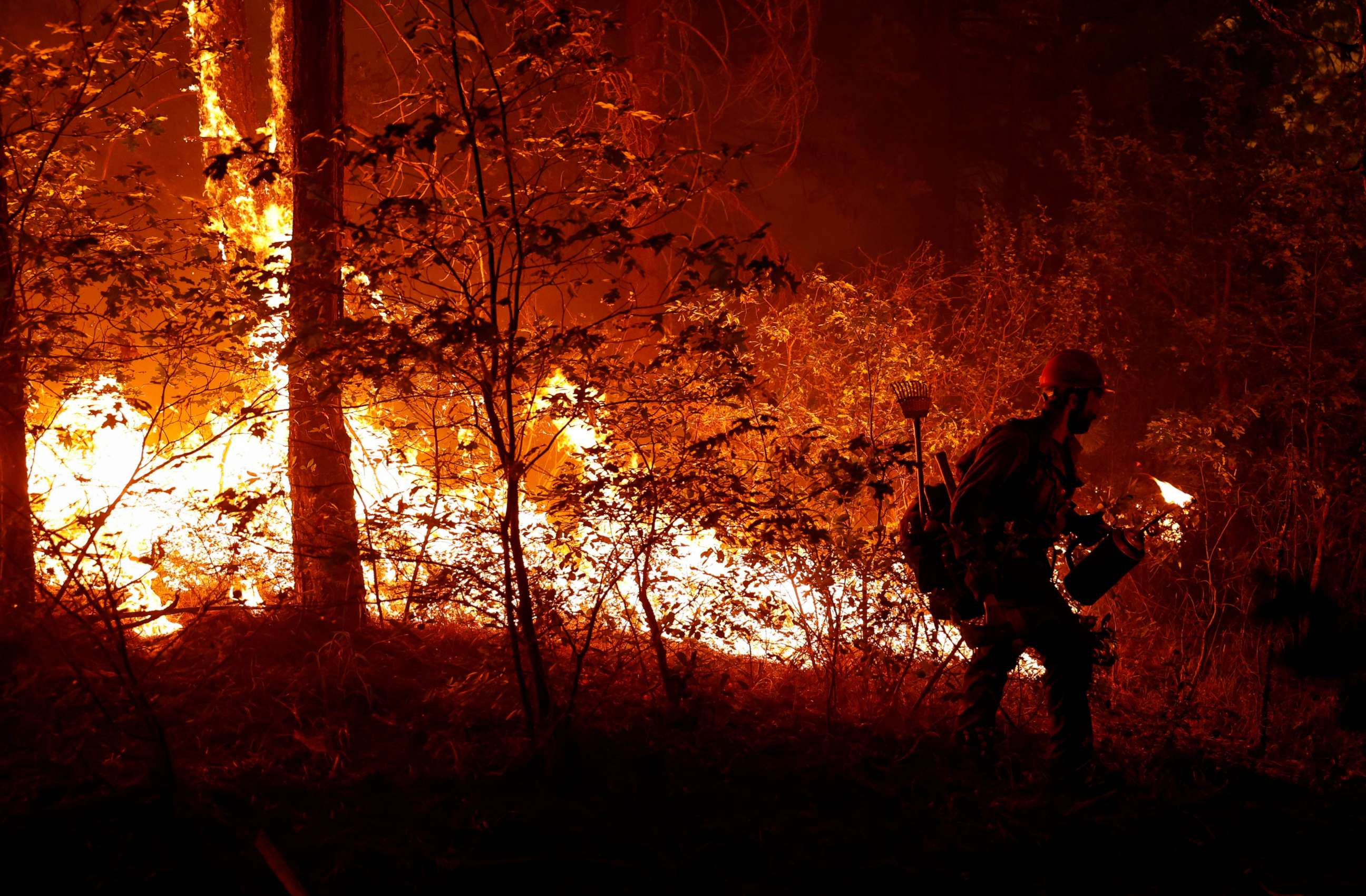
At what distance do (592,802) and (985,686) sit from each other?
1.80m

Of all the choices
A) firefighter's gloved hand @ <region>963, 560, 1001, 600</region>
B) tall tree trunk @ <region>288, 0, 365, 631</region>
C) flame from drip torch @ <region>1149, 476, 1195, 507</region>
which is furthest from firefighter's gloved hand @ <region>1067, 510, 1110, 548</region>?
tall tree trunk @ <region>288, 0, 365, 631</region>

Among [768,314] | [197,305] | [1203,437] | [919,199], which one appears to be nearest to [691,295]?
[197,305]

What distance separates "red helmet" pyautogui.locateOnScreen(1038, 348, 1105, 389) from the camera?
453 cm

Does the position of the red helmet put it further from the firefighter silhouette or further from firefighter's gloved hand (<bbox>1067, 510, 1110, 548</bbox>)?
firefighter's gloved hand (<bbox>1067, 510, 1110, 548</bbox>)

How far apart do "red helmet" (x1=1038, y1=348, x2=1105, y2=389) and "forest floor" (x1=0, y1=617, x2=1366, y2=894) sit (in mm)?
1499

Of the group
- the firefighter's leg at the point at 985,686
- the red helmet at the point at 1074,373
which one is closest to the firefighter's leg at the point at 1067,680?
the firefighter's leg at the point at 985,686

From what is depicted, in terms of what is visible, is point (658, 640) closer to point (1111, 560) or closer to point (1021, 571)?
point (1021, 571)

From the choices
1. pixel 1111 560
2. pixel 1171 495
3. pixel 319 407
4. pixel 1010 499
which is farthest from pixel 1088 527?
pixel 319 407

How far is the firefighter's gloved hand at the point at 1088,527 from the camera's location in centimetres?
462

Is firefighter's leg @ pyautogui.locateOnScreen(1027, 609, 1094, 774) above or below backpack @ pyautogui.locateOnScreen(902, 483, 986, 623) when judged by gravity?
below

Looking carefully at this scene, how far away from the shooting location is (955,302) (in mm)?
18547

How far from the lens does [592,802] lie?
12.7 ft

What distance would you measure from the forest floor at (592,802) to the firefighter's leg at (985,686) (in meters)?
0.14

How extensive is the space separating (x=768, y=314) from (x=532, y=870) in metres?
7.34
